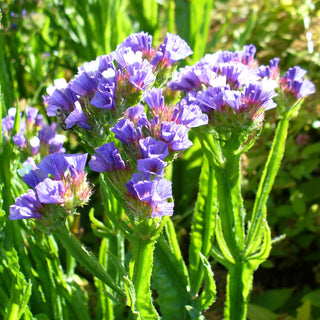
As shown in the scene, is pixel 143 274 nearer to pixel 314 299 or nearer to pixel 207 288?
pixel 207 288

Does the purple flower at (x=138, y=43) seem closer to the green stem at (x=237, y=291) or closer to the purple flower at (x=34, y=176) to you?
the purple flower at (x=34, y=176)

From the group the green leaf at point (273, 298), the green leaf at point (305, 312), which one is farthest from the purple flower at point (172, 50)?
the green leaf at point (273, 298)

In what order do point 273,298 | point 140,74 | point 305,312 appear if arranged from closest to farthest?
point 140,74 < point 305,312 < point 273,298

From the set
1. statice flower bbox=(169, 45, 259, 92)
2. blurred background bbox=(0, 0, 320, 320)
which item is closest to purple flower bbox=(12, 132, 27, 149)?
statice flower bbox=(169, 45, 259, 92)

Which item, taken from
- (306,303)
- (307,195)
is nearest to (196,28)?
(307,195)

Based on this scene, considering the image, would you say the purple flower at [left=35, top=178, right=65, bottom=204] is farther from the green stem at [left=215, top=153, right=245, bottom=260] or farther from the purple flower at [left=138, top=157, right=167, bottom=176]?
the green stem at [left=215, top=153, right=245, bottom=260]

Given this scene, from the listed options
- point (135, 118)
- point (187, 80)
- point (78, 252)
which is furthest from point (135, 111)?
point (78, 252)

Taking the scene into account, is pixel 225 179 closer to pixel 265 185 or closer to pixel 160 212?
pixel 265 185
